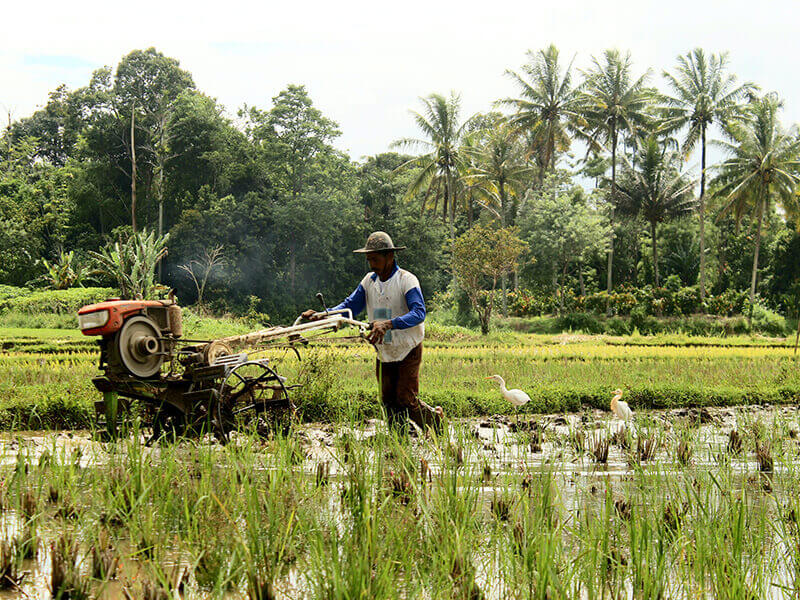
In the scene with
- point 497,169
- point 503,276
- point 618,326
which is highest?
point 497,169

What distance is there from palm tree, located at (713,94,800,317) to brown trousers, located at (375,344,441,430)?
2751cm

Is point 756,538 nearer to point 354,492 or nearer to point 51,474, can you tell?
point 354,492

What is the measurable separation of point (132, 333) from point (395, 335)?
1.71 metres

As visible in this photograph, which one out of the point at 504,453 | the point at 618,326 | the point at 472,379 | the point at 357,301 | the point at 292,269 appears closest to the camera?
the point at 504,453

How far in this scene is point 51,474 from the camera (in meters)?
3.99

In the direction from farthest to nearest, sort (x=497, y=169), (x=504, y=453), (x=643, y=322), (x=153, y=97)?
(x=153, y=97)
(x=497, y=169)
(x=643, y=322)
(x=504, y=453)

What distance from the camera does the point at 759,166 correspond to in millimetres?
30094

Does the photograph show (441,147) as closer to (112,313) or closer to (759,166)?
(759,166)

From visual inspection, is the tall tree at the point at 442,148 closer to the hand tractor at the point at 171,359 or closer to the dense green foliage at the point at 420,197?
the dense green foliage at the point at 420,197

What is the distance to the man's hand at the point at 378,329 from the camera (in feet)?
15.9

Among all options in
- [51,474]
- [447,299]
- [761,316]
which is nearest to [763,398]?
[51,474]

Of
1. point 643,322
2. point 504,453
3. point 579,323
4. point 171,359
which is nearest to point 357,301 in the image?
point 171,359

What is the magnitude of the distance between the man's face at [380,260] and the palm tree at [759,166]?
27.7 meters

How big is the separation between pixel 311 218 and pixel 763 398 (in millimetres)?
26451
